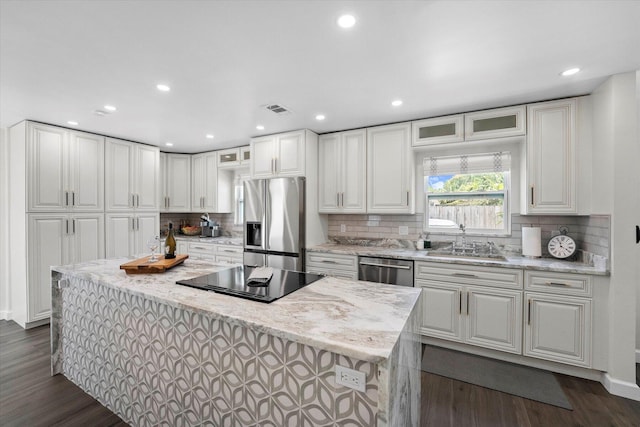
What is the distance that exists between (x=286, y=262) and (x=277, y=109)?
1871 millimetres

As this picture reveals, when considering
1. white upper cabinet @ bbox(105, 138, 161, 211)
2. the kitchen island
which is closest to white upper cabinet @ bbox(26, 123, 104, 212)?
white upper cabinet @ bbox(105, 138, 161, 211)

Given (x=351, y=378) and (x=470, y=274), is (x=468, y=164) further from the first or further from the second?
(x=351, y=378)

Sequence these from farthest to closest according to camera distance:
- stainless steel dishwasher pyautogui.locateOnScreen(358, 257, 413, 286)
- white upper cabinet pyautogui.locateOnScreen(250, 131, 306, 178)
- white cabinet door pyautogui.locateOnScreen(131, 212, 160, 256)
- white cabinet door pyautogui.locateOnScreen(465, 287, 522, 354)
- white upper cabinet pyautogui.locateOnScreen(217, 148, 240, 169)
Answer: white upper cabinet pyautogui.locateOnScreen(217, 148, 240, 169) → white cabinet door pyautogui.locateOnScreen(131, 212, 160, 256) → white upper cabinet pyautogui.locateOnScreen(250, 131, 306, 178) → stainless steel dishwasher pyautogui.locateOnScreen(358, 257, 413, 286) → white cabinet door pyautogui.locateOnScreen(465, 287, 522, 354)

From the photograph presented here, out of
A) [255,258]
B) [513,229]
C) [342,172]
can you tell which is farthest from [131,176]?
[513,229]

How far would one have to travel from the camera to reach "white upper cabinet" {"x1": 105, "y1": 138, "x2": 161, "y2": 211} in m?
3.99

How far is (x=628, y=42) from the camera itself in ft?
5.84

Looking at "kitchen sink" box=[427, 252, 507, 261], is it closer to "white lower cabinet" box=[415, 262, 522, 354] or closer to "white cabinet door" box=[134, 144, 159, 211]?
"white lower cabinet" box=[415, 262, 522, 354]

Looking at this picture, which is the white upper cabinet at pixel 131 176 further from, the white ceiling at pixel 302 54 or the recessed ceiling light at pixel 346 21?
the recessed ceiling light at pixel 346 21

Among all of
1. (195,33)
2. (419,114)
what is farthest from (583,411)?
(195,33)

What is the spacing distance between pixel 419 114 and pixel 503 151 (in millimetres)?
1037

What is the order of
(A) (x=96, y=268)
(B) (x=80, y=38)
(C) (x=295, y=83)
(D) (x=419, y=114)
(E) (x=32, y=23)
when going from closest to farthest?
(E) (x=32, y=23) < (B) (x=80, y=38) < (A) (x=96, y=268) < (C) (x=295, y=83) < (D) (x=419, y=114)

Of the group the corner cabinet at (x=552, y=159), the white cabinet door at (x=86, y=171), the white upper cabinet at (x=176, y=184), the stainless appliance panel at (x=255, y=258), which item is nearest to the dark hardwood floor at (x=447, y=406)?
the corner cabinet at (x=552, y=159)

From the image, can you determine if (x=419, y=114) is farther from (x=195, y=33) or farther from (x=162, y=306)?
(x=162, y=306)

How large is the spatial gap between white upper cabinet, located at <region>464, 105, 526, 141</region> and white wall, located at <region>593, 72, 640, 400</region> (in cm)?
63
